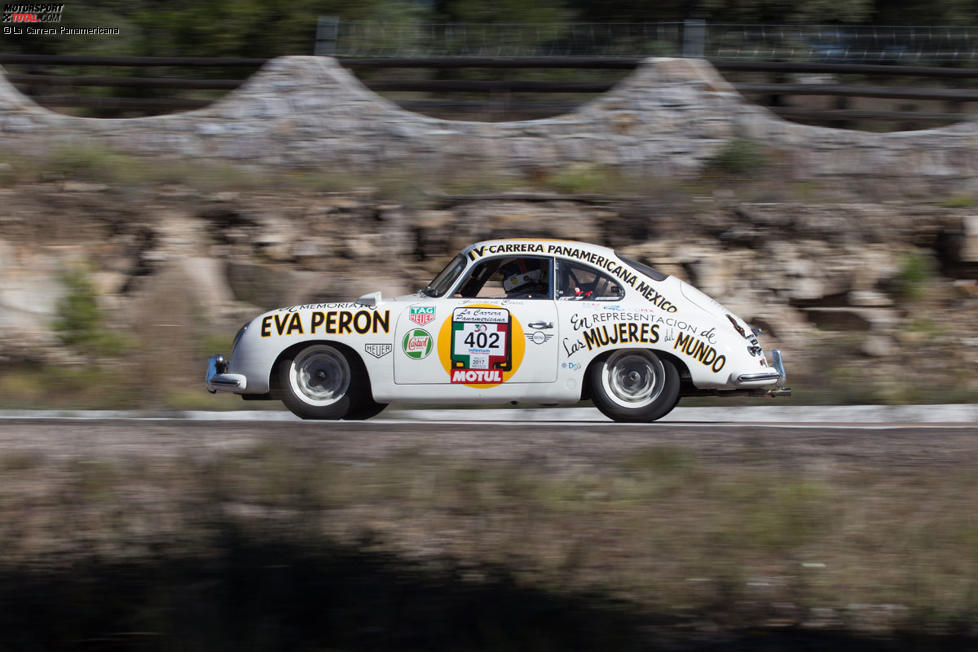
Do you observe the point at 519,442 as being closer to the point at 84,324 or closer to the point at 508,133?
the point at 84,324

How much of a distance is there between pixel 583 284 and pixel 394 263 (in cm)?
486

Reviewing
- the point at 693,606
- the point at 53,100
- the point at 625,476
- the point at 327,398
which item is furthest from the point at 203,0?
the point at 693,606

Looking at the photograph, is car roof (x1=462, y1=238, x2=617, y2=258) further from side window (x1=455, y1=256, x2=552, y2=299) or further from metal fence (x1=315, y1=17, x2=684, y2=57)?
metal fence (x1=315, y1=17, x2=684, y2=57)

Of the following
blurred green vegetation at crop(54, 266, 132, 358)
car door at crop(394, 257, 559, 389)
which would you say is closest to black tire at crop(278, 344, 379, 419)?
car door at crop(394, 257, 559, 389)

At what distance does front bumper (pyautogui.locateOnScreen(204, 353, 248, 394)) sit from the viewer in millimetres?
8445

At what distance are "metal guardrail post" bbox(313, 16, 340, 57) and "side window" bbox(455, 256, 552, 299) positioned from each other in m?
7.89

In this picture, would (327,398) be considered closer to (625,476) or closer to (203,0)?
(625,476)

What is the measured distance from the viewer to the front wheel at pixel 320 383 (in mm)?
8531

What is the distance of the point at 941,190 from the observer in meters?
13.6

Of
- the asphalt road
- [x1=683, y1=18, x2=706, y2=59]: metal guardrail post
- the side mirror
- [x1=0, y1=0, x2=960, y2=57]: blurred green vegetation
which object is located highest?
[x1=0, y1=0, x2=960, y2=57]: blurred green vegetation

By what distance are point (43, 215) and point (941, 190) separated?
12004 millimetres

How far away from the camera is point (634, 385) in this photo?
8492 millimetres

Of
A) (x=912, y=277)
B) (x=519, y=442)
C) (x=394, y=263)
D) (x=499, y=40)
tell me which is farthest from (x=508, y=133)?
(x=519, y=442)

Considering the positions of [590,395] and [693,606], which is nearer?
[693,606]
